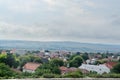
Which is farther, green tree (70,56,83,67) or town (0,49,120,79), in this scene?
green tree (70,56,83,67)

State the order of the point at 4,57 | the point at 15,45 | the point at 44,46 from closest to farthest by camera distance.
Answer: the point at 4,57 → the point at 15,45 → the point at 44,46

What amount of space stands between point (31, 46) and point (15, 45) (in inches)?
137

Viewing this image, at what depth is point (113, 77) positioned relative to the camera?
6.40 m

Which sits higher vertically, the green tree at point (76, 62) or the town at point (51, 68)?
the town at point (51, 68)

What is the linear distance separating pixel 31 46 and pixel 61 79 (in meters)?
47.4

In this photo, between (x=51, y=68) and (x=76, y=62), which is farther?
(x=76, y=62)

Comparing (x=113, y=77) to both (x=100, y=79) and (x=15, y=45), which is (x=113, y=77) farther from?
(x=15, y=45)

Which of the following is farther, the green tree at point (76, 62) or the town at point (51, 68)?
the green tree at point (76, 62)

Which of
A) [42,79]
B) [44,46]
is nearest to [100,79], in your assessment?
[42,79]

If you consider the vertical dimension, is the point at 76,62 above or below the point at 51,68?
below

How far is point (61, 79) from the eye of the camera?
579 centimetres

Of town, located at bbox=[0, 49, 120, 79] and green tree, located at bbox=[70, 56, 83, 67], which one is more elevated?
town, located at bbox=[0, 49, 120, 79]

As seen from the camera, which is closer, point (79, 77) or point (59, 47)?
point (79, 77)

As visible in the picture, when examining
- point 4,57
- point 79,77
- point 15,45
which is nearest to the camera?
point 79,77
